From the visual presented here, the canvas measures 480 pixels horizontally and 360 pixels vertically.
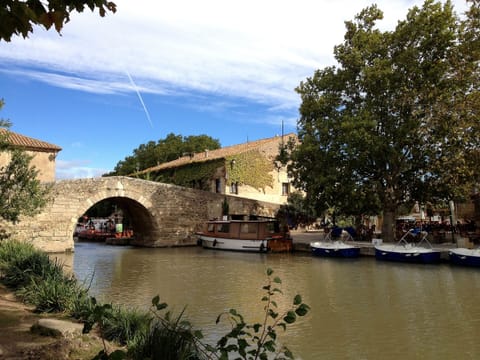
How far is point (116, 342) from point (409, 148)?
15.7 m

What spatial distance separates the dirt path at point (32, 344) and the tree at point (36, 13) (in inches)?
114

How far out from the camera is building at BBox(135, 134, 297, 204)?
28.5 metres

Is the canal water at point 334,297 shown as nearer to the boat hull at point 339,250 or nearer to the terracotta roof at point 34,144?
the boat hull at point 339,250

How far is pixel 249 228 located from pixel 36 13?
63.8 feet

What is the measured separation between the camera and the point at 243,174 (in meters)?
29.0

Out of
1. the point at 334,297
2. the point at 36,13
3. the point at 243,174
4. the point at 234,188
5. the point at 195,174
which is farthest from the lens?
the point at 195,174

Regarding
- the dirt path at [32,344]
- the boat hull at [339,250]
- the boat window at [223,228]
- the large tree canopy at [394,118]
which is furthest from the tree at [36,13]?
the boat window at [223,228]

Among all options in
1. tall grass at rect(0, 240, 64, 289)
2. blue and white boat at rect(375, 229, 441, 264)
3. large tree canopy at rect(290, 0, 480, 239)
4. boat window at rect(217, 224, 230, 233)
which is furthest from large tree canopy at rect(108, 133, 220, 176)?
tall grass at rect(0, 240, 64, 289)

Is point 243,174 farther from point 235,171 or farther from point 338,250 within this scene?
point 338,250

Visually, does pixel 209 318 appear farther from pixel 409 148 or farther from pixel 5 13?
pixel 409 148

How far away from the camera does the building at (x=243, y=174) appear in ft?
93.7

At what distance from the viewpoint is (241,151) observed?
29438mm

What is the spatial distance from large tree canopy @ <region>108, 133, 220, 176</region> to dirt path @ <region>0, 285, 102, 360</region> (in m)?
40.0

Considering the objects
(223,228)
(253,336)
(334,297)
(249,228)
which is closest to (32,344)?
(253,336)
